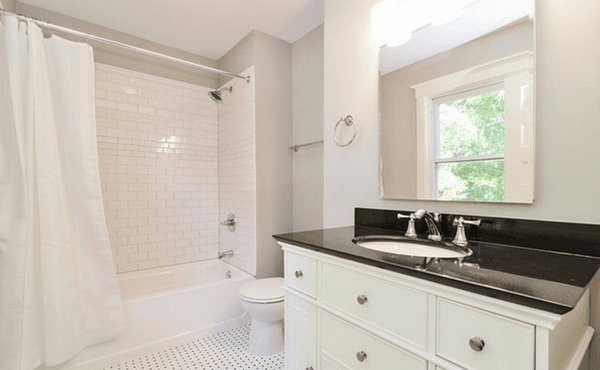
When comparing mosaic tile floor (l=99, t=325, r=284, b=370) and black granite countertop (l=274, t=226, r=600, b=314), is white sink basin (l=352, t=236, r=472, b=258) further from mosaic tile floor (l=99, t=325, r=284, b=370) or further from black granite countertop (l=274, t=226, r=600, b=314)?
mosaic tile floor (l=99, t=325, r=284, b=370)

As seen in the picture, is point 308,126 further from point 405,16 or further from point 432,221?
point 432,221

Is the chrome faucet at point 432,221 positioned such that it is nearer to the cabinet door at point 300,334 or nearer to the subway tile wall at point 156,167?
the cabinet door at point 300,334

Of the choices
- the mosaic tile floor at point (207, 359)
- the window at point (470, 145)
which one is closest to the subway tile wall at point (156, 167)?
the mosaic tile floor at point (207, 359)

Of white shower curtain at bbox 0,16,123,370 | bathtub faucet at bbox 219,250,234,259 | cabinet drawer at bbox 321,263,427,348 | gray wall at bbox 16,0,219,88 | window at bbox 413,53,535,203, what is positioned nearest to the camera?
cabinet drawer at bbox 321,263,427,348

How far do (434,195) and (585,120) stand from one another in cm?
56

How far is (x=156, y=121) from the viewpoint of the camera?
2.66 m

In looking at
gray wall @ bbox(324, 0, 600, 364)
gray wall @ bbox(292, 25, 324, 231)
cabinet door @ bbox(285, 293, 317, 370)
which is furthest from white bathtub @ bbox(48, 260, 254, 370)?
gray wall @ bbox(324, 0, 600, 364)

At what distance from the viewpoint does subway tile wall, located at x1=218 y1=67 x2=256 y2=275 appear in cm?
243

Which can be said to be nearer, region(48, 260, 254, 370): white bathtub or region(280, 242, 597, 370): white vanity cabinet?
region(280, 242, 597, 370): white vanity cabinet

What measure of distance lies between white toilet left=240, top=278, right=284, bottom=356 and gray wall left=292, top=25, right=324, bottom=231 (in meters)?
0.68

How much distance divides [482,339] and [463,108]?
93 centimetres

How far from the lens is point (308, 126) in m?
2.41

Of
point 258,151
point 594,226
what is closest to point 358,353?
point 594,226

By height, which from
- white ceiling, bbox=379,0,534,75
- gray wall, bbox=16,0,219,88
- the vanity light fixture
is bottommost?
white ceiling, bbox=379,0,534,75
